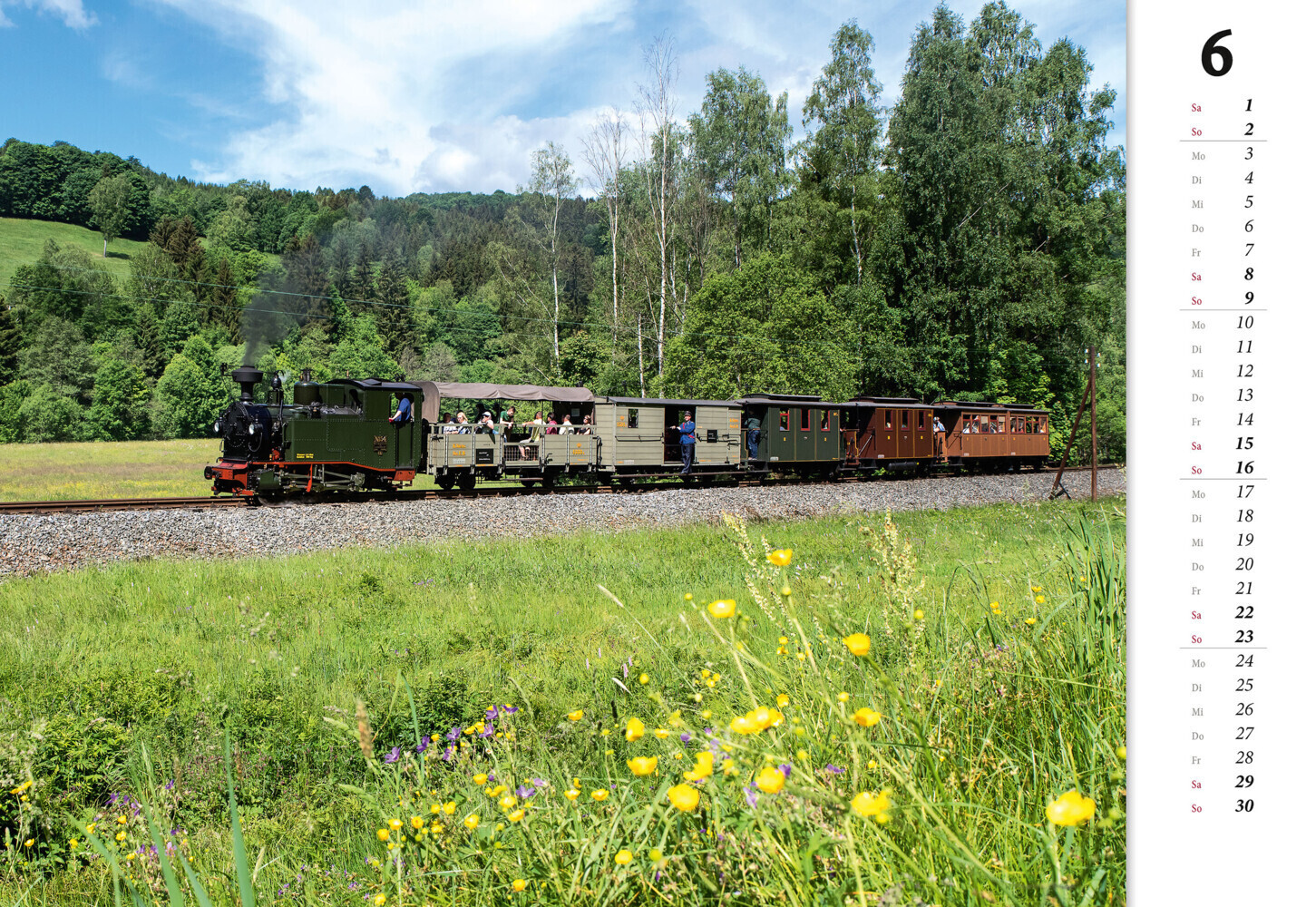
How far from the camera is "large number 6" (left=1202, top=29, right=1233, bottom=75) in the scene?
1.26 metres

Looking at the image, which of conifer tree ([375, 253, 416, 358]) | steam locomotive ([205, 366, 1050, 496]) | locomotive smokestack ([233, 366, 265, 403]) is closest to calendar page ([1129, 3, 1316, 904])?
steam locomotive ([205, 366, 1050, 496])

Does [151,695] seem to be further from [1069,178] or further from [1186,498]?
[1069,178]

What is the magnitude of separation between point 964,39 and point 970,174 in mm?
6508

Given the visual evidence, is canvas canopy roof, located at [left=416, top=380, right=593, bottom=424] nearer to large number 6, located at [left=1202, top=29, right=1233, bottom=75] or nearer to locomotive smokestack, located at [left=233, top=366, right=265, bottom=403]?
locomotive smokestack, located at [left=233, top=366, right=265, bottom=403]

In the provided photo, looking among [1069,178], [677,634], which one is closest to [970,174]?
[1069,178]

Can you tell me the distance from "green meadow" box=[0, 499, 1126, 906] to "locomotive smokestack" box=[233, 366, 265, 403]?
8.67m

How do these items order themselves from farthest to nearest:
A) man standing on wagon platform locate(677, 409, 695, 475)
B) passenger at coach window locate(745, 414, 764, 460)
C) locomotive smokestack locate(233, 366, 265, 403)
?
passenger at coach window locate(745, 414, 764, 460), man standing on wagon platform locate(677, 409, 695, 475), locomotive smokestack locate(233, 366, 265, 403)

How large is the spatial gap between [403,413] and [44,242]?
338ft

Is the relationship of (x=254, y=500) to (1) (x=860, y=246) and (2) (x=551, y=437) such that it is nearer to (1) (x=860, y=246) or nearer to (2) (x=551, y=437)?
(2) (x=551, y=437)

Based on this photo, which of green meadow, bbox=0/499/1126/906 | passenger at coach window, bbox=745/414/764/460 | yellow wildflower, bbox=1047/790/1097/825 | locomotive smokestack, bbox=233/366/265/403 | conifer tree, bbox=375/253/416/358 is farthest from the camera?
conifer tree, bbox=375/253/416/358

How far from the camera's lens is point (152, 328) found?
64.2 m

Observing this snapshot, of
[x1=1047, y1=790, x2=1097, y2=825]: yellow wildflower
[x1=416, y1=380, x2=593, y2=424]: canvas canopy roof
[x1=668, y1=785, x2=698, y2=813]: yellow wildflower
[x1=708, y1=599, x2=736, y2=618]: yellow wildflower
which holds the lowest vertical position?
[x1=668, y1=785, x2=698, y2=813]: yellow wildflower

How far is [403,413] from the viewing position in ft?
60.0

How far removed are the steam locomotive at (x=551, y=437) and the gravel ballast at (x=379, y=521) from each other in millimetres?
1996
